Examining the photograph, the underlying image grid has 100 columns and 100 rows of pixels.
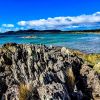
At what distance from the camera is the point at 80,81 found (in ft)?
74.9

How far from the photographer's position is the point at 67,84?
21.1 metres

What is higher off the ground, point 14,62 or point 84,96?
point 14,62

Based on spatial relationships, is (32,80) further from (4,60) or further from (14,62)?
(4,60)

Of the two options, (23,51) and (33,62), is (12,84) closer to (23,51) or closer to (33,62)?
(33,62)

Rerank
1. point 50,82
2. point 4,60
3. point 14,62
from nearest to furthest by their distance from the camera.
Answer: point 50,82
point 14,62
point 4,60

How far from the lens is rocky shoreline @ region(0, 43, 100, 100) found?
1848 centimetres

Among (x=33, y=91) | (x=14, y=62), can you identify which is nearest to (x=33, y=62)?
(x=14, y=62)

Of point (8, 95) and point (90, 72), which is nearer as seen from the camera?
point (8, 95)

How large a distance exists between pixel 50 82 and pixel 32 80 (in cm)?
155

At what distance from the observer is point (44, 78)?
1975cm

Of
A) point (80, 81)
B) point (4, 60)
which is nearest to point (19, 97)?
point (80, 81)

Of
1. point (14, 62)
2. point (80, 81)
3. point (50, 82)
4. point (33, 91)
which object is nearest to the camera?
point (33, 91)

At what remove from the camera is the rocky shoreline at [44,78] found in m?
18.5

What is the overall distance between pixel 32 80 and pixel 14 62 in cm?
401
